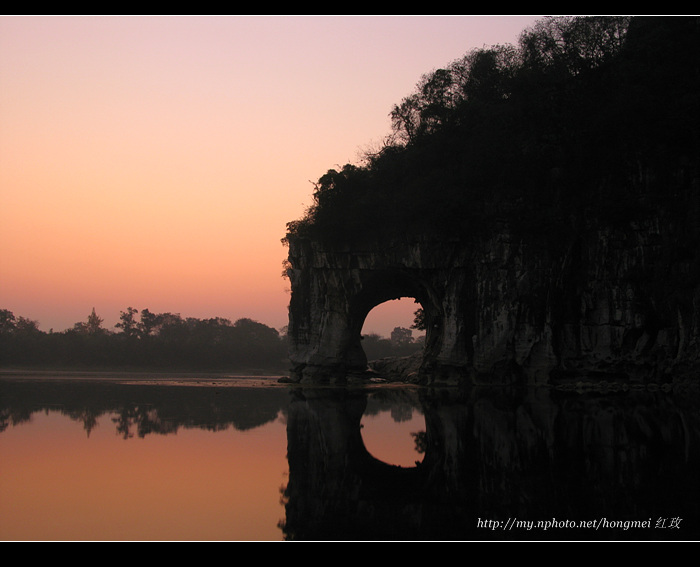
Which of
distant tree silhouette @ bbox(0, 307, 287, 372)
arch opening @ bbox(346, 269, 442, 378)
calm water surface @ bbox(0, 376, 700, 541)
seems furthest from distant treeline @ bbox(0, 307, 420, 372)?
calm water surface @ bbox(0, 376, 700, 541)

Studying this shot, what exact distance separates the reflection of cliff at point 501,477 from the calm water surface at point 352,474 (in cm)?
4

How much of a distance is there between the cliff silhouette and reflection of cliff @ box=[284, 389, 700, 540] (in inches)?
478

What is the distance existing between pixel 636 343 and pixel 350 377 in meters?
15.1

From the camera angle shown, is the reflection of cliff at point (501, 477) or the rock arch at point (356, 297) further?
the rock arch at point (356, 297)

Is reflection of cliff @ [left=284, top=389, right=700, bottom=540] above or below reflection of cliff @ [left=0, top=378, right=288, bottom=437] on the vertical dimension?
above

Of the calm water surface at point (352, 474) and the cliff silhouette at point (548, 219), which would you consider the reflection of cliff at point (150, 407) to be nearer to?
the calm water surface at point (352, 474)

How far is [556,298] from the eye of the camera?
31.4m

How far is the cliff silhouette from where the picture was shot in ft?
97.3

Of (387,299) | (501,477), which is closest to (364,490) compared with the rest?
(501,477)

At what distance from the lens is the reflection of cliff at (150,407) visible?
57.9 ft

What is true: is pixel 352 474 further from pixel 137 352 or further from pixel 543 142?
pixel 137 352

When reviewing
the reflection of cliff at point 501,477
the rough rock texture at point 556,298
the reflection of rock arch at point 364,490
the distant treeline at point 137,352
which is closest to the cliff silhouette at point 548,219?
the rough rock texture at point 556,298

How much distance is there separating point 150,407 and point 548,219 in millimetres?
20077

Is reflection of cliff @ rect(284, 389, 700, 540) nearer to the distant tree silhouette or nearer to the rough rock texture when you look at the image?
the rough rock texture
